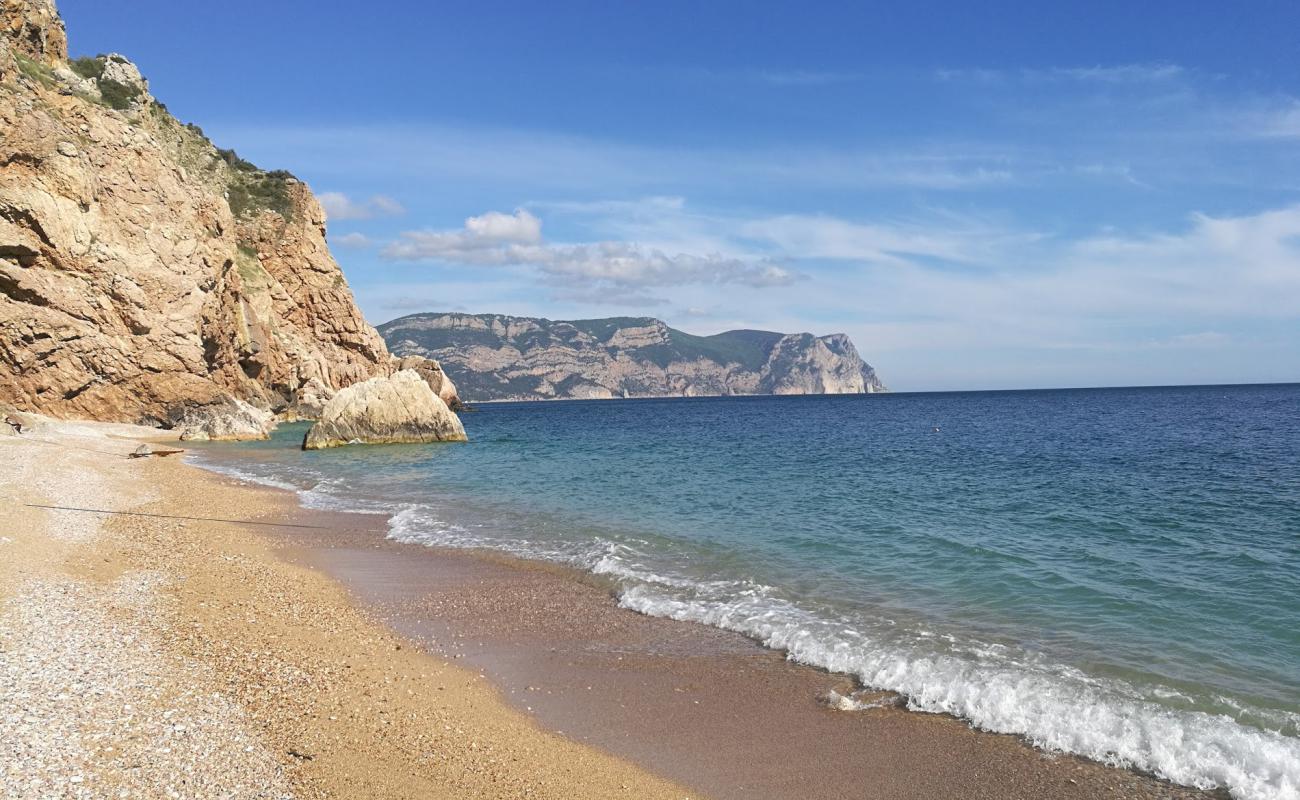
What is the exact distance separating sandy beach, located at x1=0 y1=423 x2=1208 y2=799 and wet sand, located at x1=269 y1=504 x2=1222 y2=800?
25 mm

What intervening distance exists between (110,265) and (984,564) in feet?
138

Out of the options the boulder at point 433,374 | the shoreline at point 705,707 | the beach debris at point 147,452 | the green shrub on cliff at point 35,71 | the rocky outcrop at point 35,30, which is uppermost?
the rocky outcrop at point 35,30

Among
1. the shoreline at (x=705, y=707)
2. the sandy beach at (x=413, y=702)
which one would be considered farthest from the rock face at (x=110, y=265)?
the shoreline at (x=705, y=707)

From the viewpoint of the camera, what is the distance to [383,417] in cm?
3972

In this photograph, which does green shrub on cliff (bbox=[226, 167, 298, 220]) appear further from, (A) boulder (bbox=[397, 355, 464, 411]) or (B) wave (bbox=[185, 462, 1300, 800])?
(B) wave (bbox=[185, 462, 1300, 800])

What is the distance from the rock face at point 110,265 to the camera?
1309 inches

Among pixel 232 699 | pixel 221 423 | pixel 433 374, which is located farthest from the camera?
pixel 433 374

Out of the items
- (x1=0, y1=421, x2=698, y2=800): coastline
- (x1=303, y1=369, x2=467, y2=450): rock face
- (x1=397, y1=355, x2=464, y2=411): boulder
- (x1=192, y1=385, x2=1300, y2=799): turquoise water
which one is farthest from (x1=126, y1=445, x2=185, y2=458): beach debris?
(x1=397, y1=355, x2=464, y2=411): boulder

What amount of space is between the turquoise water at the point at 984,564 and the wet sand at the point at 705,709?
436mm

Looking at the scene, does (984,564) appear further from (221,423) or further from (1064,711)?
(221,423)

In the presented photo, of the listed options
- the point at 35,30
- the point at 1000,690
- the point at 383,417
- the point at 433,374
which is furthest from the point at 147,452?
the point at 433,374

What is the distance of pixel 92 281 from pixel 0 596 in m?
35.4

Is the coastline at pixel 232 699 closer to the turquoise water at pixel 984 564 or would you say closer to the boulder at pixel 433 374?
the turquoise water at pixel 984 564

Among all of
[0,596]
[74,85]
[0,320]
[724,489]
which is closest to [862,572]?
[724,489]
